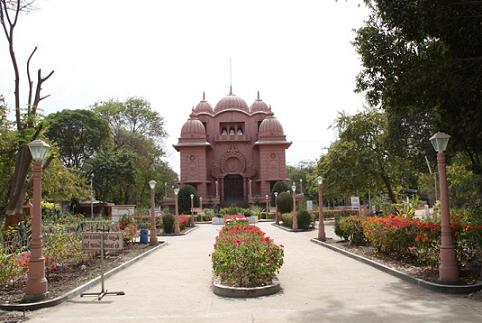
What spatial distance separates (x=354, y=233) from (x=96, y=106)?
43.0 meters

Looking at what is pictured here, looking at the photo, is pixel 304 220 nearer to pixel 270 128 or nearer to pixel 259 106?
pixel 270 128

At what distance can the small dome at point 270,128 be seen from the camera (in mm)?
56844

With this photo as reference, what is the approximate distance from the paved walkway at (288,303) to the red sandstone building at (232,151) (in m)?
43.3

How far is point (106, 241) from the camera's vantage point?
10.3 m

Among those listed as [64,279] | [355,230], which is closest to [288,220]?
[355,230]

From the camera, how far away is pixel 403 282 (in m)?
10.0

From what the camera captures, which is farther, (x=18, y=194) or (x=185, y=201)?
(x=185, y=201)

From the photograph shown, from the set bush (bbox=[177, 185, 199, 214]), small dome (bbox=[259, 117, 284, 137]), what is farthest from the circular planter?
small dome (bbox=[259, 117, 284, 137])

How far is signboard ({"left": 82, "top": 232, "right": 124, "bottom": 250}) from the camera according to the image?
10.2 meters

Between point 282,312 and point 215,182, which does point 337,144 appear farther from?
point 282,312

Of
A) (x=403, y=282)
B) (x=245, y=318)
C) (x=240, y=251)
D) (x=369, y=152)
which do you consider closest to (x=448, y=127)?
(x=403, y=282)

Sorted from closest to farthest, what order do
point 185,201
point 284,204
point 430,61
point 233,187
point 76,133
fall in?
1. point 430,61
2. point 284,204
3. point 76,133
4. point 185,201
5. point 233,187

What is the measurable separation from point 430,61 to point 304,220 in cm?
1926

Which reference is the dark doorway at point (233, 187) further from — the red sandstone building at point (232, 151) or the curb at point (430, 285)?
the curb at point (430, 285)
